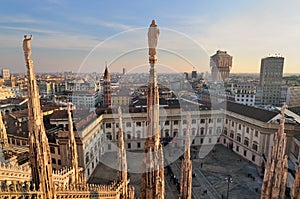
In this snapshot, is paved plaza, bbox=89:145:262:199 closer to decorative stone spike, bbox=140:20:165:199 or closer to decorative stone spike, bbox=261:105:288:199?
decorative stone spike, bbox=261:105:288:199

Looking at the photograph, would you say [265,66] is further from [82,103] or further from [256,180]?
[82,103]

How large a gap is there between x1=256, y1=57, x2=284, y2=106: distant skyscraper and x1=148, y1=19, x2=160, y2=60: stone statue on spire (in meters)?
92.8

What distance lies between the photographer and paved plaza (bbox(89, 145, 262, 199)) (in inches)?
1098

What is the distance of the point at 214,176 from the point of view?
3253cm

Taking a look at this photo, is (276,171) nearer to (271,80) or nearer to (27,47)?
(27,47)

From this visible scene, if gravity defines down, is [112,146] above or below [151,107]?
below

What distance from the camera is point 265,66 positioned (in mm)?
92562

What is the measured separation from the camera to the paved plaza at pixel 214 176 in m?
27.9

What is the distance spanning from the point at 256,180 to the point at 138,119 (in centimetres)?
2467

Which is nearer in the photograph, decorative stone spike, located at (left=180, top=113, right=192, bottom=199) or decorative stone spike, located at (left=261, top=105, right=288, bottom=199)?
decorative stone spike, located at (left=261, top=105, right=288, bottom=199)

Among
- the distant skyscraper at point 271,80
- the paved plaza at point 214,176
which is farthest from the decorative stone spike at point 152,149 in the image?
the distant skyscraper at point 271,80

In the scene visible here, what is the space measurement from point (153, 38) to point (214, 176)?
32.6 m

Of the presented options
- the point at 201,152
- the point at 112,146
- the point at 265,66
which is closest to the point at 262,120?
the point at 201,152

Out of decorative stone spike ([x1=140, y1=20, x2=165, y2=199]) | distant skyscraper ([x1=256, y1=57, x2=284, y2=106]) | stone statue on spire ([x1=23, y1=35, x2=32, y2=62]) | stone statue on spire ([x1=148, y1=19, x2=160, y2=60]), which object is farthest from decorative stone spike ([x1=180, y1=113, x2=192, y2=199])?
distant skyscraper ([x1=256, y1=57, x2=284, y2=106])
